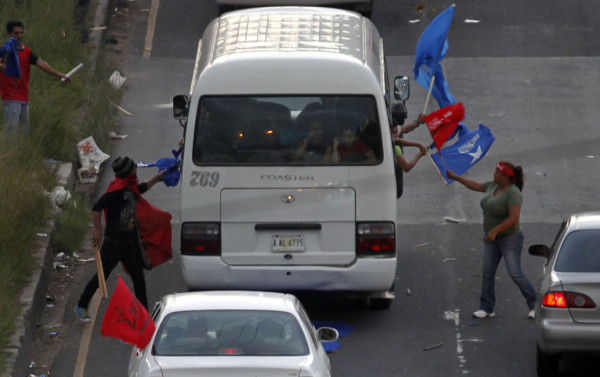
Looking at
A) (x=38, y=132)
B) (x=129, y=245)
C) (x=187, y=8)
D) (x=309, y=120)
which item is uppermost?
(x=309, y=120)

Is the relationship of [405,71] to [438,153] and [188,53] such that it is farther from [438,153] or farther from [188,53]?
[438,153]

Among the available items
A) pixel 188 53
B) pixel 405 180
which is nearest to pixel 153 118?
pixel 188 53

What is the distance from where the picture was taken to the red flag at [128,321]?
8.76 metres

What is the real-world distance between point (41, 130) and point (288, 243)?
576cm

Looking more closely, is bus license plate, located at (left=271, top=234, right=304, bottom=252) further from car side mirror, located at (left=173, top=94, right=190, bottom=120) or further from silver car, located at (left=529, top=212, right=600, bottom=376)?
silver car, located at (left=529, top=212, right=600, bottom=376)

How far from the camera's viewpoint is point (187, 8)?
2405cm

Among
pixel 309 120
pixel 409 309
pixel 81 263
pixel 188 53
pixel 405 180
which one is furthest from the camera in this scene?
pixel 188 53

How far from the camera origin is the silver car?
32.2 feet

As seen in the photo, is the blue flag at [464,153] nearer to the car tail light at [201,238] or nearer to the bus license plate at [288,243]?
the bus license plate at [288,243]

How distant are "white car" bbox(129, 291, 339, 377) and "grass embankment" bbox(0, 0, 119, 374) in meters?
2.25

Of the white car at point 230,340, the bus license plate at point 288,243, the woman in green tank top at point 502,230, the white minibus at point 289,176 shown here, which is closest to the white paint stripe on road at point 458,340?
the woman in green tank top at point 502,230

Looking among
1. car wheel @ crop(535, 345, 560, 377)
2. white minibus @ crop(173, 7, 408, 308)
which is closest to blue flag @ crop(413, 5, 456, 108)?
white minibus @ crop(173, 7, 408, 308)

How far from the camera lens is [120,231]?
12.1 m

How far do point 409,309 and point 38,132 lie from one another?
600 cm
